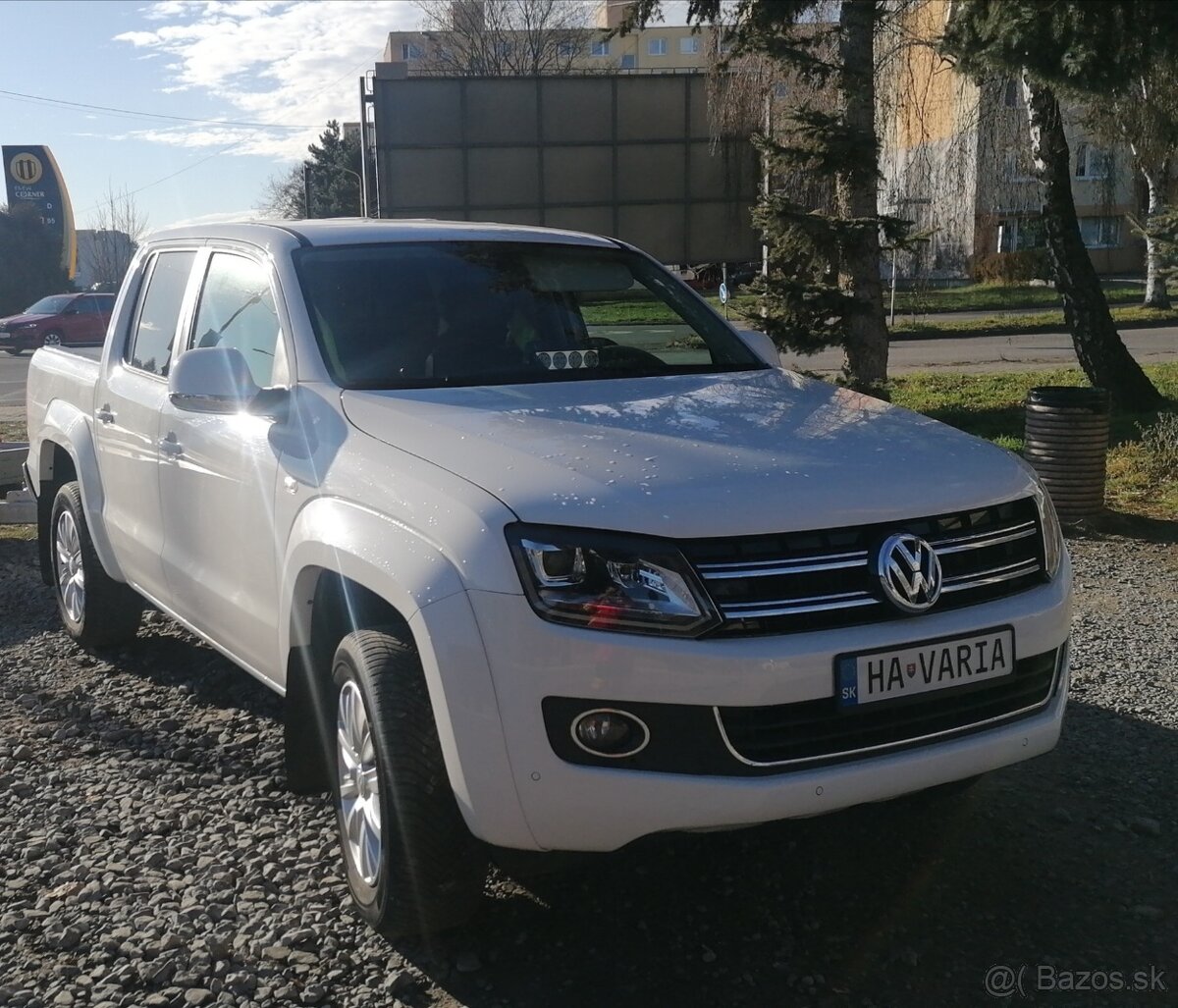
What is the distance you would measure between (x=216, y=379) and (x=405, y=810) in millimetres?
1512

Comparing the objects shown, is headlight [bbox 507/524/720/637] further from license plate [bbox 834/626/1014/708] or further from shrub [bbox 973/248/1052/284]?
shrub [bbox 973/248/1052/284]

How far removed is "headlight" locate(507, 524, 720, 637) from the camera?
105 inches

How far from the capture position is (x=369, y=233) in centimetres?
429

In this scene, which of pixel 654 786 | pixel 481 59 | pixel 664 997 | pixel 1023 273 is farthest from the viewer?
pixel 481 59

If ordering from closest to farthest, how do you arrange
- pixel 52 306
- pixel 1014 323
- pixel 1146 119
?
pixel 1146 119, pixel 1014 323, pixel 52 306

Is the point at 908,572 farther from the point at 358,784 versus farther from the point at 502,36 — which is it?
the point at 502,36

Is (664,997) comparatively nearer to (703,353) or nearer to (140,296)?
(703,353)

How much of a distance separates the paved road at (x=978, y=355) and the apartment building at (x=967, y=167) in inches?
65.1

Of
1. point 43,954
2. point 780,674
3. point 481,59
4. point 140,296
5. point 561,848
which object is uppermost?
point 481,59

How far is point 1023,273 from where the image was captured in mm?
36781

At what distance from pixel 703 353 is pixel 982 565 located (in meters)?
1.61

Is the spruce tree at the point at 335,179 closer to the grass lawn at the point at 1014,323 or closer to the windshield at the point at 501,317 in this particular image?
the grass lawn at the point at 1014,323

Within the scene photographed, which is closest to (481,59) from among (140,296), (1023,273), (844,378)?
(1023,273)

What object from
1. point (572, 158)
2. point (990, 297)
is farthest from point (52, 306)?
point (990, 297)
